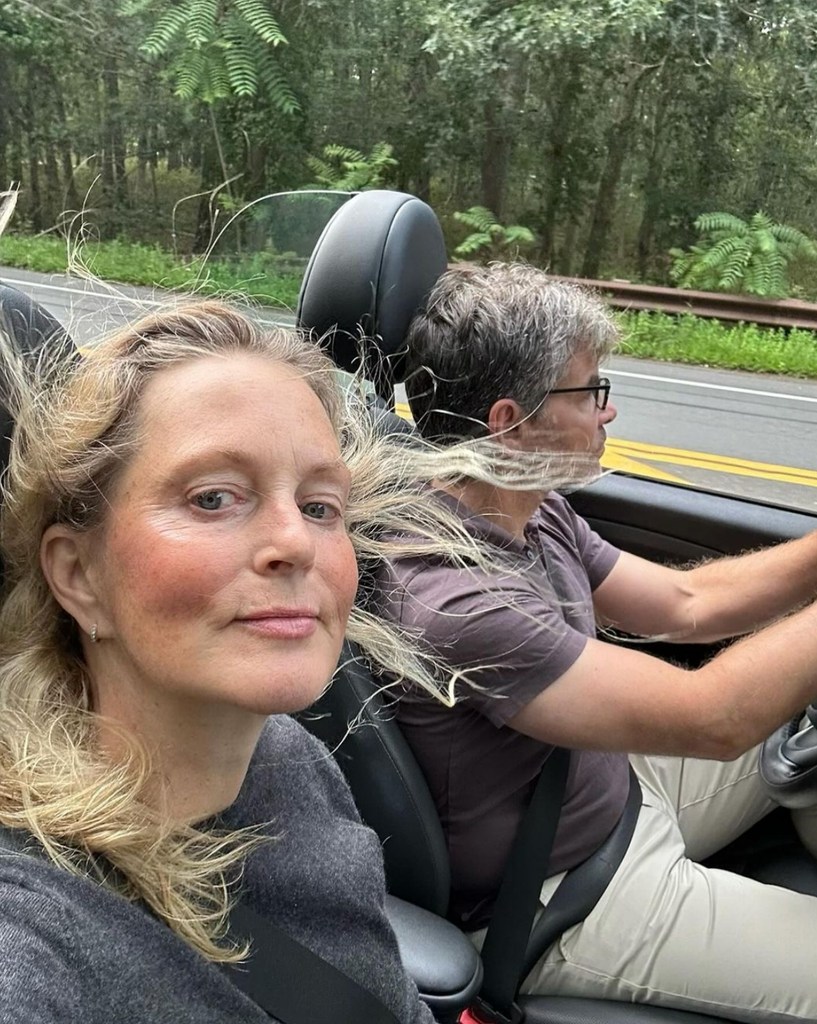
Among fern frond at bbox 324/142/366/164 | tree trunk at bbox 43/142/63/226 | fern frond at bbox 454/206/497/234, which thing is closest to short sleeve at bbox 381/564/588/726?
tree trunk at bbox 43/142/63/226

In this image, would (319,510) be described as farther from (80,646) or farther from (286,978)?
(286,978)

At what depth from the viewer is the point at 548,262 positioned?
3570 millimetres

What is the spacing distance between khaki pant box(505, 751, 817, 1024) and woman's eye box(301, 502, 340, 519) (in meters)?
0.86

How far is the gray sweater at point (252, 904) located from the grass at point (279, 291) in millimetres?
557

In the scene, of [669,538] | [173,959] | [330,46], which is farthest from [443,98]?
[173,959]

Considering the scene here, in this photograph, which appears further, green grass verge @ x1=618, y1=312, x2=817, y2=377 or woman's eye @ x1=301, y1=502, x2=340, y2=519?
green grass verge @ x1=618, y1=312, x2=817, y2=377

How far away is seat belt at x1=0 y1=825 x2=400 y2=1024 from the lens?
85 centimetres

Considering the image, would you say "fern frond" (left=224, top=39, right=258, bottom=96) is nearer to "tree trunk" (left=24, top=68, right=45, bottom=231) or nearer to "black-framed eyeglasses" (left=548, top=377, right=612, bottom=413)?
"tree trunk" (left=24, top=68, right=45, bottom=231)

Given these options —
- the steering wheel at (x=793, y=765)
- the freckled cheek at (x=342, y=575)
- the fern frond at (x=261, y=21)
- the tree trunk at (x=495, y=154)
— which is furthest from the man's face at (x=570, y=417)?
the tree trunk at (x=495, y=154)

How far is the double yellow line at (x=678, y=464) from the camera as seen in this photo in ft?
7.89

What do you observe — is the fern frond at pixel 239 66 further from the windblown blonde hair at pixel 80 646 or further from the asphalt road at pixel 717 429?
the windblown blonde hair at pixel 80 646

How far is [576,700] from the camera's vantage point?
1.32 metres

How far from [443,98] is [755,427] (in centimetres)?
240

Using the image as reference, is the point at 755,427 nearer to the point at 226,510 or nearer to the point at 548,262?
the point at 548,262
